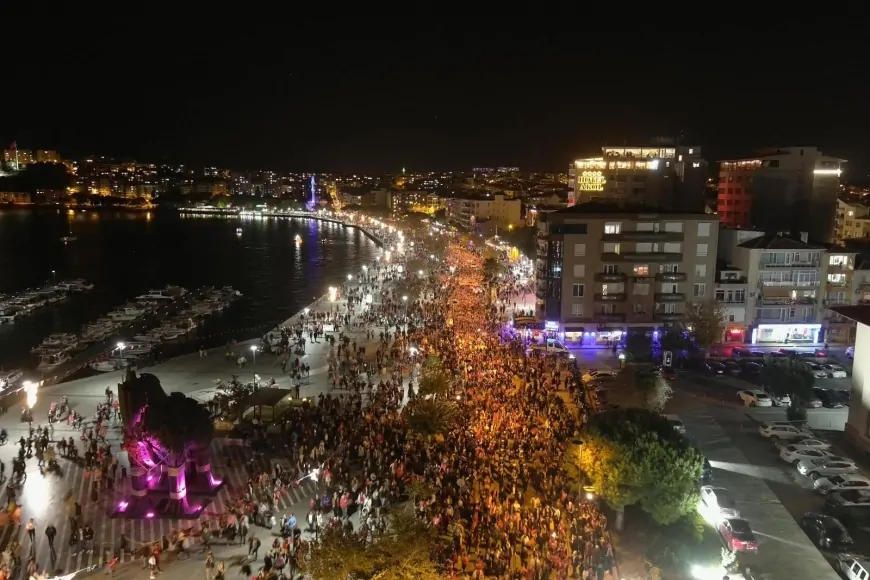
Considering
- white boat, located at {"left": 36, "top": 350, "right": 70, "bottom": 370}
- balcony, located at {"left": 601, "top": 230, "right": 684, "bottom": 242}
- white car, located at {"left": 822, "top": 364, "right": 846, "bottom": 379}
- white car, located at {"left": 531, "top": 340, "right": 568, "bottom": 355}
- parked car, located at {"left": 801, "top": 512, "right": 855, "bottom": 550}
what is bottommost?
white boat, located at {"left": 36, "top": 350, "right": 70, "bottom": 370}

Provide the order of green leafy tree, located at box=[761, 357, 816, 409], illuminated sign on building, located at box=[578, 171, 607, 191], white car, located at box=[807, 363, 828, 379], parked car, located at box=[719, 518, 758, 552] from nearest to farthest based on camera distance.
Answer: parked car, located at box=[719, 518, 758, 552] → green leafy tree, located at box=[761, 357, 816, 409] → white car, located at box=[807, 363, 828, 379] → illuminated sign on building, located at box=[578, 171, 607, 191]

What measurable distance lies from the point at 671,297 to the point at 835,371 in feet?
24.3

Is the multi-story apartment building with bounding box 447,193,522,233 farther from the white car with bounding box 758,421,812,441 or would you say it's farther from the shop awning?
the white car with bounding box 758,421,812,441

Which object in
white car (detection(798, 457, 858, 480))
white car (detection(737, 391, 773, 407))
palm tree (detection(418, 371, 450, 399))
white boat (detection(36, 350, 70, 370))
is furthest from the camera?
white boat (detection(36, 350, 70, 370))

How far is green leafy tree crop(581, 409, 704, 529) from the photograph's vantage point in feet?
44.5

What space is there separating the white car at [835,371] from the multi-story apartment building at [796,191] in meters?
23.2

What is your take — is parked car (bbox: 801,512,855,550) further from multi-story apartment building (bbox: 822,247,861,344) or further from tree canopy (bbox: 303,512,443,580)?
multi-story apartment building (bbox: 822,247,861,344)

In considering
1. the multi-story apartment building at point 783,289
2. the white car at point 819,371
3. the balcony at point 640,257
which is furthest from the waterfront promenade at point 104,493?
the multi-story apartment building at point 783,289

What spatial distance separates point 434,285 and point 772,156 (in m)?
27.2

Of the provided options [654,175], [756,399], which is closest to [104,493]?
[756,399]

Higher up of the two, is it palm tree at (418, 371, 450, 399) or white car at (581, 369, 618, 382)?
palm tree at (418, 371, 450, 399)

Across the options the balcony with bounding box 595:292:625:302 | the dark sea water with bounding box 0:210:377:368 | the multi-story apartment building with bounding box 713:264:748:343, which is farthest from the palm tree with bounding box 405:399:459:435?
the dark sea water with bounding box 0:210:377:368

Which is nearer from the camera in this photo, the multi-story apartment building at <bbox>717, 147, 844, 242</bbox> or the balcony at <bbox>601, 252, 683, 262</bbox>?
the balcony at <bbox>601, 252, 683, 262</bbox>

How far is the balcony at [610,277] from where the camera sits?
3094cm
